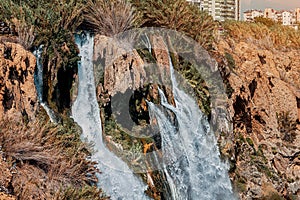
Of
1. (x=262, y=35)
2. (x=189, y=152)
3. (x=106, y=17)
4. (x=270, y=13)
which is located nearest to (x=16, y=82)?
(x=106, y=17)

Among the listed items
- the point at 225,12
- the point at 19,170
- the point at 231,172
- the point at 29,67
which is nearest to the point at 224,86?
the point at 231,172

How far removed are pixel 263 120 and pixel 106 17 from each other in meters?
6.32

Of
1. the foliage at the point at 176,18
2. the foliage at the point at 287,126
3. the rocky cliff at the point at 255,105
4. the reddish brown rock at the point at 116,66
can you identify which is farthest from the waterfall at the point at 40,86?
the foliage at the point at 287,126

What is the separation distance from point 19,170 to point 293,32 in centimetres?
1474

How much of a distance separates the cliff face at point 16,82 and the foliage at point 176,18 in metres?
4.23

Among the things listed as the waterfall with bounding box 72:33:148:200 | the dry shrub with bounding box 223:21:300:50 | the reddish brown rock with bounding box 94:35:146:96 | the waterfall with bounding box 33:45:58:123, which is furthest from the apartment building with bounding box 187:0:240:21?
the waterfall with bounding box 33:45:58:123

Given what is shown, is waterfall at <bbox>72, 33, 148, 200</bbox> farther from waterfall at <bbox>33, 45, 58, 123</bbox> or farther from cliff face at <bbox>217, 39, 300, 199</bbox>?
cliff face at <bbox>217, 39, 300, 199</bbox>

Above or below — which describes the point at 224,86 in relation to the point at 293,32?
below

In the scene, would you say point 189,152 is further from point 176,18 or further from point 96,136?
point 176,18

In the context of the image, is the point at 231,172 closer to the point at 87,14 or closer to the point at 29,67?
the point at 87,14

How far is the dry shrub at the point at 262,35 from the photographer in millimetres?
15859

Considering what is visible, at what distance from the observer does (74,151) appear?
6848 mm

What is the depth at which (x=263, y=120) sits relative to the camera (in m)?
14.2

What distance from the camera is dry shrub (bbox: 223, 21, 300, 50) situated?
15.9 metres
